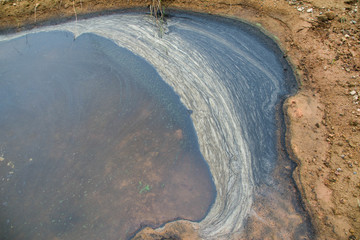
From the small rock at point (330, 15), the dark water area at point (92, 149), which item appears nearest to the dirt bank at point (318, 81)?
the small rock at point (330, 15)

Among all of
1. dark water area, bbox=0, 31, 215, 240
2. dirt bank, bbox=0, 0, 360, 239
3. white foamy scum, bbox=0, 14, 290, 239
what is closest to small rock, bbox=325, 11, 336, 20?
dirt bank, bbox=0, 0, 360, 239

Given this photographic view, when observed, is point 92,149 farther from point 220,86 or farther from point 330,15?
point 330,15

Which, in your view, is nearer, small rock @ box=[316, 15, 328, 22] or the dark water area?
the dark water area

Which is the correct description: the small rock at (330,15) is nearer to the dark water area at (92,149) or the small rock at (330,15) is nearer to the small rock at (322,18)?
the small rock at (322,18)

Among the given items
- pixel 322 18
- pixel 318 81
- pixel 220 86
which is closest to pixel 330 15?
pixel 322 18

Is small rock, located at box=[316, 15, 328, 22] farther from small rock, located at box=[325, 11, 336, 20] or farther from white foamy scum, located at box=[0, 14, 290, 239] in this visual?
white foamy scum, located at box=[0, 14, 290, 239]
